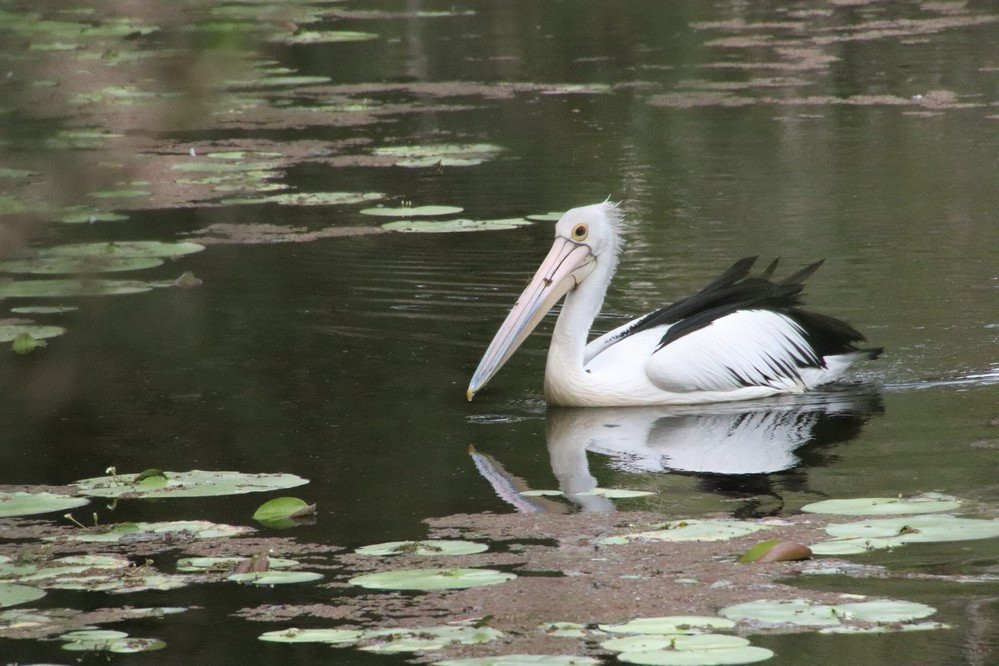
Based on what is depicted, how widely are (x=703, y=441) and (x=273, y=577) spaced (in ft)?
7.28

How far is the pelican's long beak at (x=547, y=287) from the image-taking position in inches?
282

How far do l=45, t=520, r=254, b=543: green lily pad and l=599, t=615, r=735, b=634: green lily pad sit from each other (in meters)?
1.57

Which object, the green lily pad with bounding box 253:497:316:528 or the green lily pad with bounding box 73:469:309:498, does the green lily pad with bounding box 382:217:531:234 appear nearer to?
the green lily pad with bounding box 73:469:309:498

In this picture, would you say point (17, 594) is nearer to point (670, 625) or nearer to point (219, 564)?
point (219, 564)

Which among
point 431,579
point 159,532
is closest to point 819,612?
point 431,579

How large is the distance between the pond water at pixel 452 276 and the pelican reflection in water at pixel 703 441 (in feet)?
0.07

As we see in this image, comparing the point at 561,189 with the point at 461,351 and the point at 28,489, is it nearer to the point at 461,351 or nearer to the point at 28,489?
the point at 461,351

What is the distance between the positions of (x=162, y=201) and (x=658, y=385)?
6108mm

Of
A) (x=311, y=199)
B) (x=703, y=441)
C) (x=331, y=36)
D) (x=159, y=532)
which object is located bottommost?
(x=703, y=441)

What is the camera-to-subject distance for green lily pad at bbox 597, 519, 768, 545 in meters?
4.96

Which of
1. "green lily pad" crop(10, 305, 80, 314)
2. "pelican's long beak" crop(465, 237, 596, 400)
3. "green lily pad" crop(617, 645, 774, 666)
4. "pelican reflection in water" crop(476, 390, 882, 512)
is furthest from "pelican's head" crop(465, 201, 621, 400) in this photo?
"green lily pad" crop(617, 645, 774, 666)

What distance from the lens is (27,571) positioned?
4840 millimetres

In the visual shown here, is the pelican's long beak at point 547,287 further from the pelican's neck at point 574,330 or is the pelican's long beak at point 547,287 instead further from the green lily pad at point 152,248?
the green lily pad at point 152,248

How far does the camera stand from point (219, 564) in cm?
492
